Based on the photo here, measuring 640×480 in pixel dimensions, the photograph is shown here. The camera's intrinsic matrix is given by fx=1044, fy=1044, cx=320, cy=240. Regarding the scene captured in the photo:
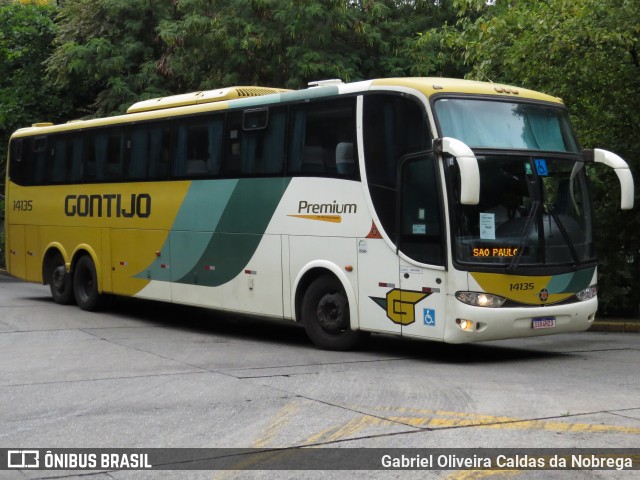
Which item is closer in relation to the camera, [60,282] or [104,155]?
[104,155]

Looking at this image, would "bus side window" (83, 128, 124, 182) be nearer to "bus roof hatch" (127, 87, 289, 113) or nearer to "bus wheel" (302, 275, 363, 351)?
"bus roof hatch" (127, 87, 289, 113)

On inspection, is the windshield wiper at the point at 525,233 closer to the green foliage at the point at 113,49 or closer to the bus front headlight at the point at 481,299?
the bus front headlight at the point at 481,299

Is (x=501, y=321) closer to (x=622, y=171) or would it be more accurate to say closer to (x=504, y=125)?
(x=504, y=125)

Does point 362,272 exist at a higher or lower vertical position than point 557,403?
higher

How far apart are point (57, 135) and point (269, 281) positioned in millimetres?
7411

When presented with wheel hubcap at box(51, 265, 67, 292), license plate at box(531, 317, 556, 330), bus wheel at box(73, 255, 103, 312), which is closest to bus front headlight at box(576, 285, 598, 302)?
license plate at box(531, 317, 556, 330)

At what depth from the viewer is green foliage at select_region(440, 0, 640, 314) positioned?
16000 mm

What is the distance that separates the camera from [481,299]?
38.8 feet

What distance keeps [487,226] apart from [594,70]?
5959 millimetres

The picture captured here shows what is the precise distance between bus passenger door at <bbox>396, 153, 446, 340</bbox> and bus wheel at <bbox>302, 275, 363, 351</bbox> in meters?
1.09

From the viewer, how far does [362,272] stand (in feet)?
42.2

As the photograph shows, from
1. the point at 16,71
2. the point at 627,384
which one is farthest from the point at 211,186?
the point at 16,71

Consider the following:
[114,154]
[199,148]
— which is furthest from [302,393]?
[114,154]

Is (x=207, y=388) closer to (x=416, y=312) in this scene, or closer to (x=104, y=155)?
(x=416, y=312)
